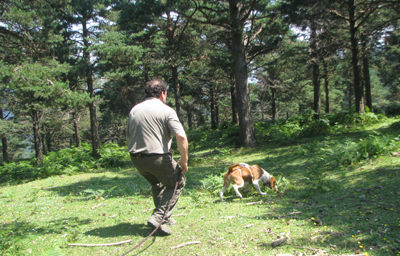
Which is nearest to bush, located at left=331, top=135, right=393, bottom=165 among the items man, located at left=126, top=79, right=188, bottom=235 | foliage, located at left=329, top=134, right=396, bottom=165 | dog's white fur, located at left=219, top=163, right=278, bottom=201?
foliage, located at left=329, top=134, right=396, bottom=165

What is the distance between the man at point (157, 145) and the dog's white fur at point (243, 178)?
1.70m

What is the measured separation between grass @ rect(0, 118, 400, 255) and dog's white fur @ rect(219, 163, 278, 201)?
0.72 feet

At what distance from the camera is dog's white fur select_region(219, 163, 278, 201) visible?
5031 mm

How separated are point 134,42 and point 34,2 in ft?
20.2

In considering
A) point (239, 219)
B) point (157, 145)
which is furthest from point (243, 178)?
point (157, 145)

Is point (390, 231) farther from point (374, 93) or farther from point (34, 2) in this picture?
point (374, 93)

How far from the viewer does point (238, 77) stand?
12.0m

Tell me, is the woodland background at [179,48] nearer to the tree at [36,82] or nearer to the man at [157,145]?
the tree at [36,82]

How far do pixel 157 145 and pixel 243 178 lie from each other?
237 centimetres

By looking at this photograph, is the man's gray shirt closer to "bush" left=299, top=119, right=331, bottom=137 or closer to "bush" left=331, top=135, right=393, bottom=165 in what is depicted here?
"bush" left=331, top=135, right=393, bottom=165

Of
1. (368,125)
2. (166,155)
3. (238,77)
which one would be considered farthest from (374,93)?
(166,155)

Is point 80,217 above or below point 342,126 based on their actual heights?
below

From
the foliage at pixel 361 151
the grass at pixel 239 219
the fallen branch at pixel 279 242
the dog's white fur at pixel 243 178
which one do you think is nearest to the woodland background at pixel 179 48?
the foliage at pixel 361 151

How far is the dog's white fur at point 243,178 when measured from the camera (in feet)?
16.5
